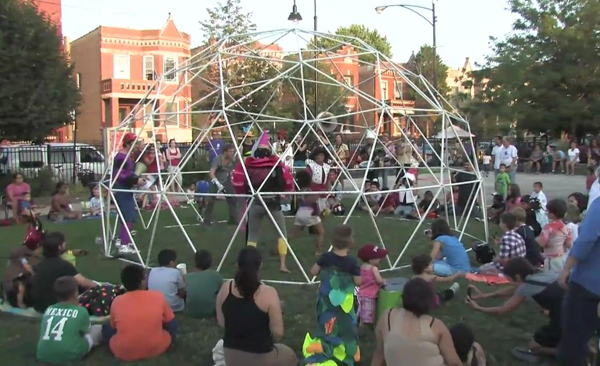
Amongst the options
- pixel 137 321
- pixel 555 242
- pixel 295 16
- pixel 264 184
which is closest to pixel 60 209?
pixel 264 184

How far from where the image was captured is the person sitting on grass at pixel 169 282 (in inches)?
229

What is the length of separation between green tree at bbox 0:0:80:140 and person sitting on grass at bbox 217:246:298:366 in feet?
48.1

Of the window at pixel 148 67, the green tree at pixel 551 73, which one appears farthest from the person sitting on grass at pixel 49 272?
the window at pixel 148 67

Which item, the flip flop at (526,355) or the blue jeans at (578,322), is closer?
the blue jeans at (578,322)

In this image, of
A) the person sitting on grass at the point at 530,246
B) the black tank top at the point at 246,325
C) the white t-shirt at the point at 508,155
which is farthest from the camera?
the white t-shirt at the point at 508,155

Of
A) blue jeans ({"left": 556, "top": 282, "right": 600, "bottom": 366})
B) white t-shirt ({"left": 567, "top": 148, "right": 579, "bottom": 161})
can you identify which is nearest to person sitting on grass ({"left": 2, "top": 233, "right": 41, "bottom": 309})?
blue jeans ({"left": 556, "top": 282, "right": 600, "bottom": 366})

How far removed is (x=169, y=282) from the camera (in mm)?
5844

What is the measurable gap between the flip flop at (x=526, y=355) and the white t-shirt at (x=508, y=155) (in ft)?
35.2

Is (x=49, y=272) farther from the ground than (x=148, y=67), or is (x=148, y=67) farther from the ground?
(x=148, y=67)

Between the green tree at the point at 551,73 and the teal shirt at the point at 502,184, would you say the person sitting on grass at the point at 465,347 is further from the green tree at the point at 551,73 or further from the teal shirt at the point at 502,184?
the green tree at the point at 551,73

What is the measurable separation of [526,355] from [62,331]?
3632 millimetres

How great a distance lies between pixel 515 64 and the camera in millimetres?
20422

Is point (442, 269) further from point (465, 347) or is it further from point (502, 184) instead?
point (502, 184)

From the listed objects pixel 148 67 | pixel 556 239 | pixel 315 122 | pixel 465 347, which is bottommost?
pixel 465 347
